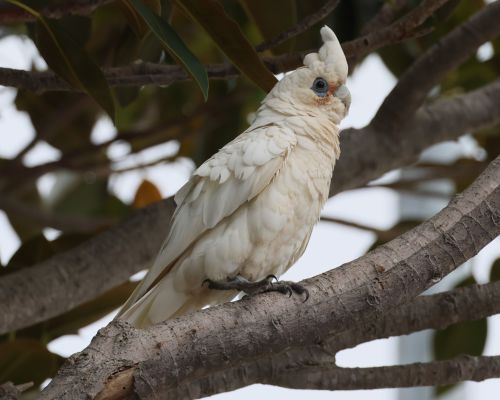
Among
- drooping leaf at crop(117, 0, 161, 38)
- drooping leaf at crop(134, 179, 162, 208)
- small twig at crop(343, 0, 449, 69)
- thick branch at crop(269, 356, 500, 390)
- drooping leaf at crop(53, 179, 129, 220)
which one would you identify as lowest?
thick branch at crop(269, 356, 500, 390)

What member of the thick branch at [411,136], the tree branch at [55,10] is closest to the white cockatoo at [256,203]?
the tree branch at [55,10]

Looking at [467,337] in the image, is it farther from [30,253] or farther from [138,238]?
[30,253]

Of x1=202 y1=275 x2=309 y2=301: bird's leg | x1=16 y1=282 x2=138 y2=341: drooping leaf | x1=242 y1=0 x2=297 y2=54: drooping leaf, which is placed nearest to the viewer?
x1=202 y1=275 x2=309 y2=301: bird's leg

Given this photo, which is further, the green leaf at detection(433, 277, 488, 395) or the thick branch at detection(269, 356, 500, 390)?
the green leaf at detection(433, 277, 488, 395)

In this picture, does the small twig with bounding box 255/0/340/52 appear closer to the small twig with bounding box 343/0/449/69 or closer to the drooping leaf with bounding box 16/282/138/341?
the small twig with bounding box 343/0/449/69

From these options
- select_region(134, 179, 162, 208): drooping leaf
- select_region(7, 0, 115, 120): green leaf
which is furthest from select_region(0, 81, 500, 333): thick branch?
select_region(134, 179, 162, 208): drooping leaf

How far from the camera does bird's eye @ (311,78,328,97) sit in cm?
149

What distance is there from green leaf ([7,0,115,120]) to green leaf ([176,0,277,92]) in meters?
0.20

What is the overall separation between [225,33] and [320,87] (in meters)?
0.20

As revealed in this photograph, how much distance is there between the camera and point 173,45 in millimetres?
1333

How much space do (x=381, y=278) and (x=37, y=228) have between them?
1439 millimetres

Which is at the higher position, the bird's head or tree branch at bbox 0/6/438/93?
tree branch at bbox 0/6/438/93

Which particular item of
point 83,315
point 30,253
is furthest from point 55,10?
point 83,315

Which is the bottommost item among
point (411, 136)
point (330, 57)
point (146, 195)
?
point (330, 57)
